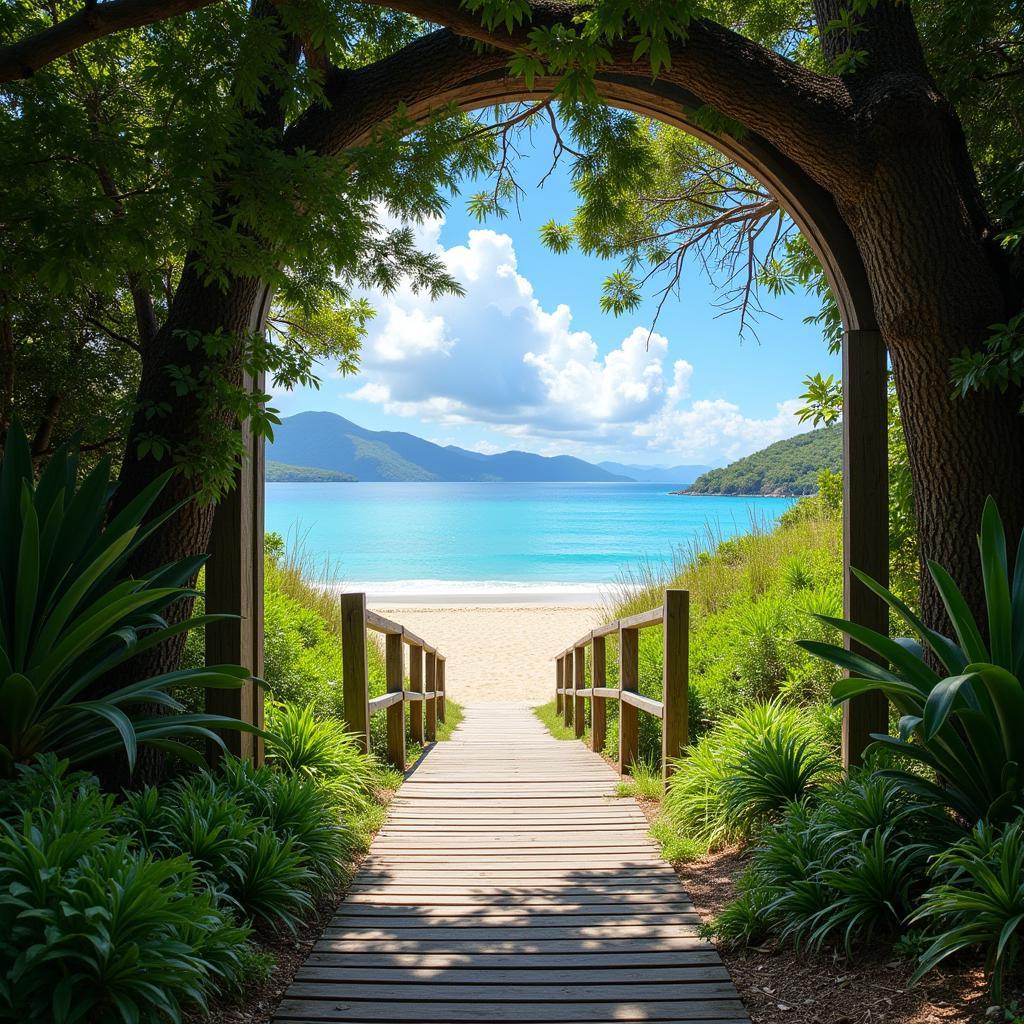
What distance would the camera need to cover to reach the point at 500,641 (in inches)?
700

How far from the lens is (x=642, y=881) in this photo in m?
3.46

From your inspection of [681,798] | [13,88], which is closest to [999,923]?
[681,798]

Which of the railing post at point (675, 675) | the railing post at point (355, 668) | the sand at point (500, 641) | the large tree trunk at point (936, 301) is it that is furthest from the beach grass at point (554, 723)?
the large tree trunk at point (936, 301)

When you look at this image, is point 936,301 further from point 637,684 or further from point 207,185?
point 637,684

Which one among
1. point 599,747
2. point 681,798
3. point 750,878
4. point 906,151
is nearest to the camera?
point 750,878

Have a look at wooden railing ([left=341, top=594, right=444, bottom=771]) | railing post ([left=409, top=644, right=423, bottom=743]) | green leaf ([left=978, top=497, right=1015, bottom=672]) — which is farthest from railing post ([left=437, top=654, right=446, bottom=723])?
green leaf ([left=978, top=497, right=1015, bottom=672])

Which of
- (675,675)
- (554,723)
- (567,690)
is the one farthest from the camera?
(554,723)

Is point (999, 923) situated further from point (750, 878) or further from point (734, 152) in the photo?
point (734, 152)

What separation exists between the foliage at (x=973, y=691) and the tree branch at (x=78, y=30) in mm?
2820

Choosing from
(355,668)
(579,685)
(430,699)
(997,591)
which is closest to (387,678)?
(355,668)

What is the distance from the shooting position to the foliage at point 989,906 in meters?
2.09

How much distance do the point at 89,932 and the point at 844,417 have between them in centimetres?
351

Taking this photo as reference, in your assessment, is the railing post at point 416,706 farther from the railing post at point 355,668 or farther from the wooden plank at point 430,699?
the railing post at point 355,668

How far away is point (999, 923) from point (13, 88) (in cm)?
417
